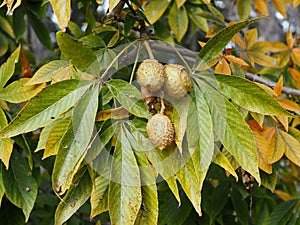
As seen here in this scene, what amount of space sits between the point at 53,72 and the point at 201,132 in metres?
0.39

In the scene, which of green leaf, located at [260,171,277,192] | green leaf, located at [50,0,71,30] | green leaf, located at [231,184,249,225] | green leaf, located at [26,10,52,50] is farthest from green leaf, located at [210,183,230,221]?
green leaf, located at [26,10,52,50]

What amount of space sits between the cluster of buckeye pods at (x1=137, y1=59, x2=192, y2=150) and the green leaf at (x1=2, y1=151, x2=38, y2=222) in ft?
1.71

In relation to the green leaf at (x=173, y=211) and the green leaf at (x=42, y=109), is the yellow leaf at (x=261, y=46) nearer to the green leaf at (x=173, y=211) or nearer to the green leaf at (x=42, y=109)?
the green leaf at (x=173, y=211)

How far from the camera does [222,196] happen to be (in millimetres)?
1459

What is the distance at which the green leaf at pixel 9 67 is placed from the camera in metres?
1.12

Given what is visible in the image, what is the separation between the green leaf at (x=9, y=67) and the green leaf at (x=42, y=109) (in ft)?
1.04

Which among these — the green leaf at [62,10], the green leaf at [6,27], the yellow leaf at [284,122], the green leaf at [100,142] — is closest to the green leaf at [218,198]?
the yellow leaf at [284,122]

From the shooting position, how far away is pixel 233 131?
0.86 m

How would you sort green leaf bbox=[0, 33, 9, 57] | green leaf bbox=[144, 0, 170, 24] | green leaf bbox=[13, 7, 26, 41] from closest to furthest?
green leaf bbox=[144, 0, 170, 24] < green leaf bbox=[13, 7, 26, 41] < green leaf bbox=[0, 33, 9, 57]

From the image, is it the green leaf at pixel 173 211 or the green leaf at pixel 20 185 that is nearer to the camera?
the green leaf at pixel 20 185

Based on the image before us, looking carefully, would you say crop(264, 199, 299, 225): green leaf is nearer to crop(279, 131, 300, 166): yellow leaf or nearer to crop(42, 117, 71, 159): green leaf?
crop(279, 131, 300, 166): yellow leaf

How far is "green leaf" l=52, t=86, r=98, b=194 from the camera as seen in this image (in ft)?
2.69

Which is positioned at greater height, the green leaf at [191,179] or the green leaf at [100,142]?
the green leaf at [100,142]

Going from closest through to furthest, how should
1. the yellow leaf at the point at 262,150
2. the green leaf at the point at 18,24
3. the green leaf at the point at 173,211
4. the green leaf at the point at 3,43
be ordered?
the yellow leaf at the point at 262,150, the green leaf at the point at 173,211, the green leaf at the point at 18,24, the green leaf at the point at 3,43
